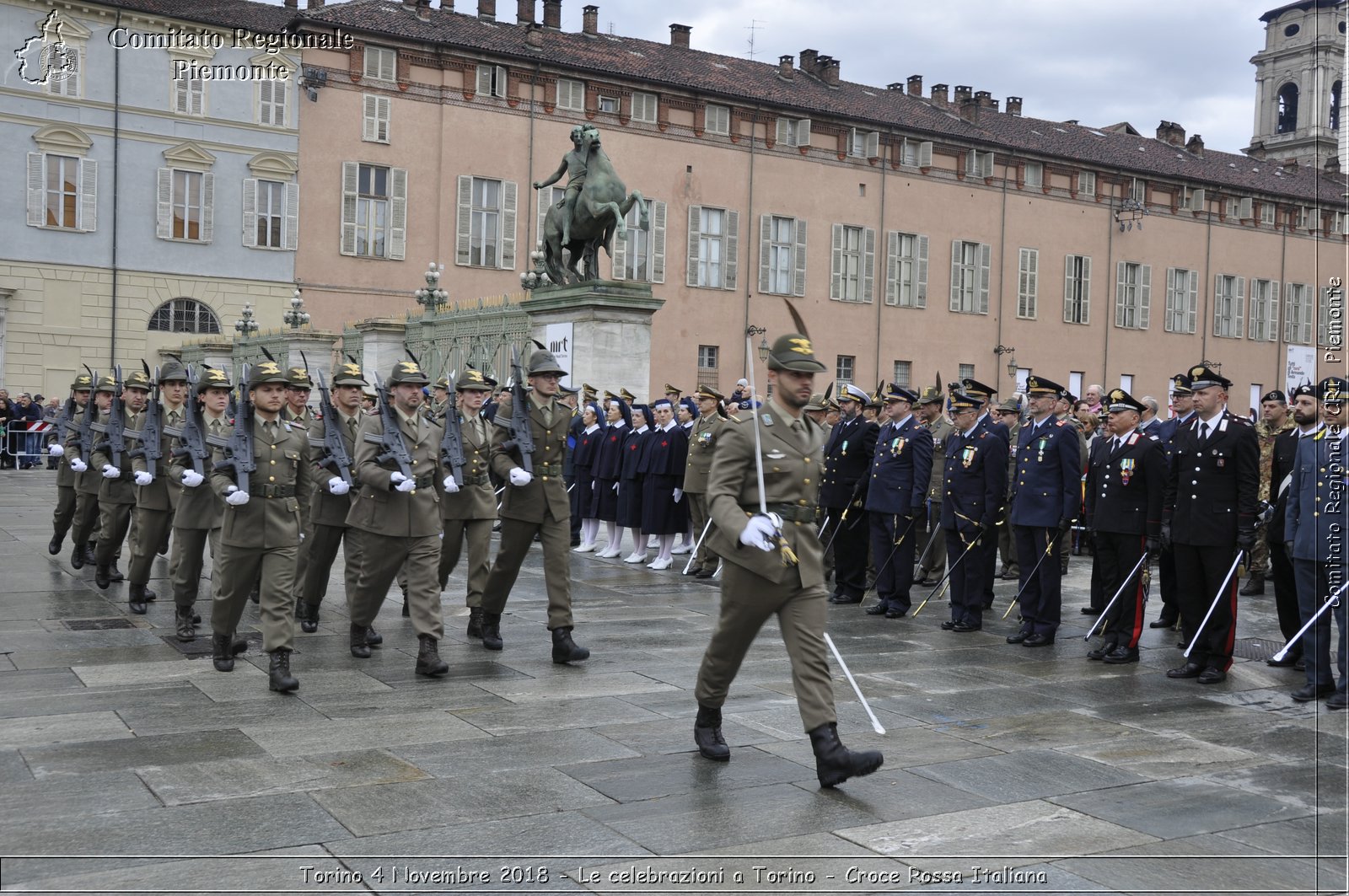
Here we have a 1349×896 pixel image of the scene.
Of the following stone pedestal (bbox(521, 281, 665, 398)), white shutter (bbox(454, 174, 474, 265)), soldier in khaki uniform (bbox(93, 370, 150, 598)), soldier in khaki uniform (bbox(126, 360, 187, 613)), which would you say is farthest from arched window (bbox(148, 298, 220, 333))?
soldier in khaki uniform (bbox(126, 360, 187, 613))

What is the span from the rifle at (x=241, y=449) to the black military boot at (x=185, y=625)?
1.48 m

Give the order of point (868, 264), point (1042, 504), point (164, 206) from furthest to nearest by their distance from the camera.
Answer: point (868, 264) → point (164, 206) → point (1042, 504)

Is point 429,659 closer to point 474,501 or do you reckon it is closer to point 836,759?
point 474,501

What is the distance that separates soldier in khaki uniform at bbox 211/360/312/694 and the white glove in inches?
129

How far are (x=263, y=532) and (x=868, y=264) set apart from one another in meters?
36.0

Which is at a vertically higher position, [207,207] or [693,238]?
[693,238]

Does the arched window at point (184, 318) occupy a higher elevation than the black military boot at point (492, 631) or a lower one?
higher

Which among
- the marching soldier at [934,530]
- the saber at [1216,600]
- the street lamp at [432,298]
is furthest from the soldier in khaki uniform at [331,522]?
the street lamp at [432,298]

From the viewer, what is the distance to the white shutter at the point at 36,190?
30.8 metres

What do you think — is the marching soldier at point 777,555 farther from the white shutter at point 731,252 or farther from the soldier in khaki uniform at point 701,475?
the white shutter at point 731,252

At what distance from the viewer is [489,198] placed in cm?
3562

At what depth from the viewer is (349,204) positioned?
3400 centimetres

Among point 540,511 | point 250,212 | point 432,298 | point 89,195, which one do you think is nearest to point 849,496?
point 540,511

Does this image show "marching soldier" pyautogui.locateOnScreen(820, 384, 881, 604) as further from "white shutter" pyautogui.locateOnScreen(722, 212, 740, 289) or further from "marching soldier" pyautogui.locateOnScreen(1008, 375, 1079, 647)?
A: "white shutter" pyautogui.locateOnScreen(722, 212, 740, 289)
